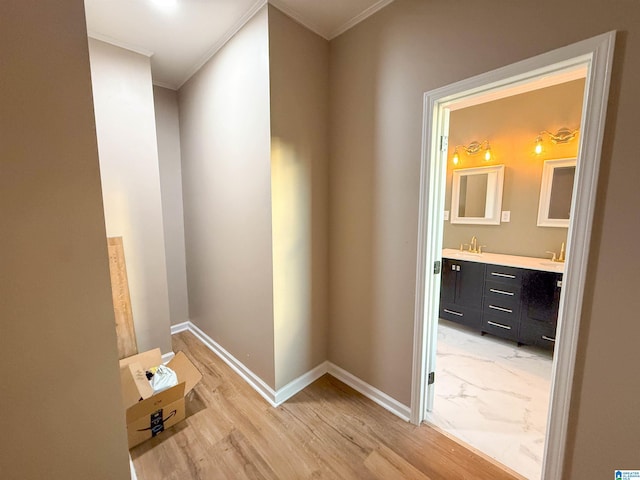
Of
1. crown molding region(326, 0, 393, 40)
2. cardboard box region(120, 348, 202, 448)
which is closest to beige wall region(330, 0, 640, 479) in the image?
crown molding region(326, 0, 393, 40)

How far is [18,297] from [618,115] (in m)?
2.20

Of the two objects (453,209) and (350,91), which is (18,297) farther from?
(453,209)

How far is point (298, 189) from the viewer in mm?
1931

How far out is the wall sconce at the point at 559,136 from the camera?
262cm

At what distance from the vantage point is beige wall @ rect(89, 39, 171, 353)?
2012mm

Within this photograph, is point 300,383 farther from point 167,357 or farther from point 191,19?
point 191,19

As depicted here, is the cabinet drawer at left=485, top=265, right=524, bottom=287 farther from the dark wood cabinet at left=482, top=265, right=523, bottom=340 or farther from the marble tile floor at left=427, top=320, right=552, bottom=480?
the marble tile floor at left=427, top=320, right=552, bottom=480

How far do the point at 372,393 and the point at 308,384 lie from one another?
20.6 inches

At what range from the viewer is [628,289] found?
1.03 metres

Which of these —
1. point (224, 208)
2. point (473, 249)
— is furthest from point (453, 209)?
point (224, 208)

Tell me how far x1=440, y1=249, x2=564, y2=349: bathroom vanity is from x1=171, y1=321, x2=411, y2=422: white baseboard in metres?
1.65

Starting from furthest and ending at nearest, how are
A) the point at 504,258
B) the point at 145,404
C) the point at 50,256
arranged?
the point at 504,258 < the point at 145,404 < the point at 50,256

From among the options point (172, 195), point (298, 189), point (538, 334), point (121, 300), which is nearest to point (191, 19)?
point (298, 189)

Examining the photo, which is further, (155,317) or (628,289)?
(155,317)
